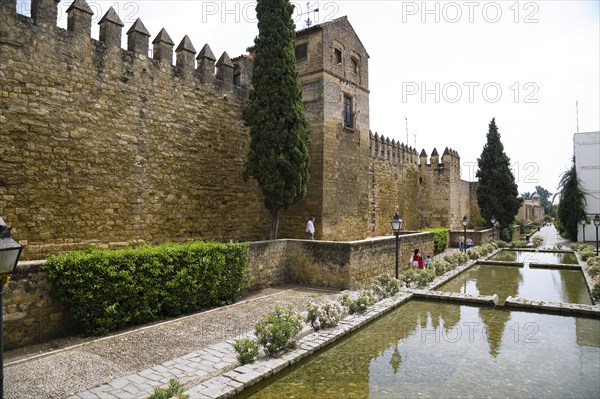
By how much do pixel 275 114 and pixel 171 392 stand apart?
9.63 m

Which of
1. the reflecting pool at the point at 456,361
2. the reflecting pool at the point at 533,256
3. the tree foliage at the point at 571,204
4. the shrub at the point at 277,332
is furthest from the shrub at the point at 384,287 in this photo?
the tree foliage at the point at 571,204

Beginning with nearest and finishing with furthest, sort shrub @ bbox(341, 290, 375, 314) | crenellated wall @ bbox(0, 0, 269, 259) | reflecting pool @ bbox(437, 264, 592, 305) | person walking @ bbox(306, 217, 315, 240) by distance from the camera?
shrub @ bbox(341, 290, 375, 314) → crenellated wall @ bbox(0, 0, 269, 259) → reflecting pool @ bbox(437, 264, 592, 305) → person walking @ bbox(306, 217, 315, 240)

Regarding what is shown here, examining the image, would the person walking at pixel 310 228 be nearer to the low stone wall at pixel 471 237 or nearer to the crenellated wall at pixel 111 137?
the crenellated wall at pixel 111 137

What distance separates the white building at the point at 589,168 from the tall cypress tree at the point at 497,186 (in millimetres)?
6546

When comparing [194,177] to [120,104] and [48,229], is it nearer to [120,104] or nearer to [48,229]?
[120,104]

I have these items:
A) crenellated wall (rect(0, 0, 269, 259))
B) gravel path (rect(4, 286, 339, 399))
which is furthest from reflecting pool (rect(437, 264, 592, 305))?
crenellated wall (rect(0, 0, 269, 259))

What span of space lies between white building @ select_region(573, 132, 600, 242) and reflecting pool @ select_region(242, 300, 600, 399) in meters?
29.6

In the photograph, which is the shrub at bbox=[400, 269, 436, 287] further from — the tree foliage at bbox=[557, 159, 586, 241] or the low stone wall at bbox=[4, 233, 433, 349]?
the tree foliage at bbox=[557, 159, 586, 241]

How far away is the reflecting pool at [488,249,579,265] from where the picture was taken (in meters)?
19.0

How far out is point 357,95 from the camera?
663 inches

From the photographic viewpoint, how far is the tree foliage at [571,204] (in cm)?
3031

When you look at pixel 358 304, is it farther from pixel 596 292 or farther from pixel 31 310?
pixel 596 292

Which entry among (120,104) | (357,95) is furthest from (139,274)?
(357,95)

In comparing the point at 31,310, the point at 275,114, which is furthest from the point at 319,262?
the point at 31,310
